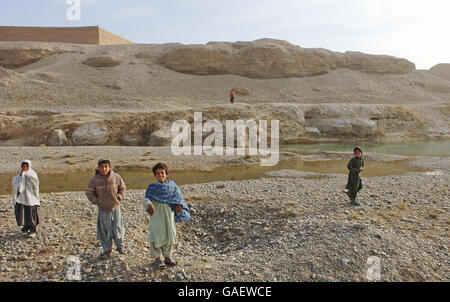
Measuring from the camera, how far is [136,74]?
40.4 meters

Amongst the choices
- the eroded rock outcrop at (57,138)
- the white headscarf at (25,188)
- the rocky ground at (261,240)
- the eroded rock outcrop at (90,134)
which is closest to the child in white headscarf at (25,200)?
the white headscarf at (25,188)

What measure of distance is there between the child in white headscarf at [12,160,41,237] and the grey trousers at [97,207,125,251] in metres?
2.12

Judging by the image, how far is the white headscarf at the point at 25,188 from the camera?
6.36 m

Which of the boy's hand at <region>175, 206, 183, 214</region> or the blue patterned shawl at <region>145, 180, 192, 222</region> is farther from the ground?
the blue patterned shawl at <region>145, 180, 192, 222</region>

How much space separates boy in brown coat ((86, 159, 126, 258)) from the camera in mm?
5039

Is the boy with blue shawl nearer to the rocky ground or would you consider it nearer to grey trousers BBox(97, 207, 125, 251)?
the rocky ground

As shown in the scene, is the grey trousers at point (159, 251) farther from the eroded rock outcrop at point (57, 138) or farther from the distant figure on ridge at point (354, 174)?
the eroded rock outcrop at point (57, 138)

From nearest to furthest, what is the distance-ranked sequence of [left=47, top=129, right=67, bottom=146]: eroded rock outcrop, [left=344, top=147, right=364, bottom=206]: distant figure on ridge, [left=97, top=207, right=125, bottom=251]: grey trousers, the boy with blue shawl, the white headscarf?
the boy with blue shawl
[left=97, top=207, right=125, bottom=251]: grey trousers
the white headscarf
[left=344, top=147, right=364, bottom=206]: distant figure on ridge
[left=47, top=129, right=67, bottom=146]: eroded rock outcrop

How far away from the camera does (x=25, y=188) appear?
6.46 m

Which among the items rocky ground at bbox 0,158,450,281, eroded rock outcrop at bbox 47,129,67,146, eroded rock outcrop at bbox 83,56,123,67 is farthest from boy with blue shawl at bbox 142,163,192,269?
eroded rock outcrop at bbox 83,56,123,67

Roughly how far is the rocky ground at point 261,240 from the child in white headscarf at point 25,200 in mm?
298
